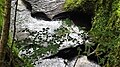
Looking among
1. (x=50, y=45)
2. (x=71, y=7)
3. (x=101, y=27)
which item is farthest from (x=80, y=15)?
(x=50, y=45)

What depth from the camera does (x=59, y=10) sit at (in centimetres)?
599

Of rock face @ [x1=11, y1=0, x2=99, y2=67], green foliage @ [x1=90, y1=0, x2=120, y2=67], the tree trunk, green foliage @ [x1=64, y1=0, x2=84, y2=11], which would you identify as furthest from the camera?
green foliage @ [x1=64, y1=0, x2=84, y2=11]

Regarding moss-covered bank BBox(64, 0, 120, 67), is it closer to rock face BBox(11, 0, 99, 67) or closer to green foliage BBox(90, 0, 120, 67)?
green foliage BBox(90, 0, 120, 67)

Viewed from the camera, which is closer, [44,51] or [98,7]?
[44,51]

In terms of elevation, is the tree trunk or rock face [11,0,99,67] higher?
the tree trunk

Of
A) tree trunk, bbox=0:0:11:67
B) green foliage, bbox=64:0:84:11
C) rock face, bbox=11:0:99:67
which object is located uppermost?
tree trunk, bbox=0:0:11:67

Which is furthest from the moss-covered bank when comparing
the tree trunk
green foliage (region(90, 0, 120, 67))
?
the tree trunk

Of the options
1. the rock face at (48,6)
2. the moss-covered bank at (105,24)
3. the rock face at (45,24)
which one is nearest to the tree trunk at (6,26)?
the moss-covered bank at (105,24)

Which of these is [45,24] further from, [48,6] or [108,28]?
[108,28]

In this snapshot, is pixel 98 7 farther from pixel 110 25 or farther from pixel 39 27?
pixel 39 27

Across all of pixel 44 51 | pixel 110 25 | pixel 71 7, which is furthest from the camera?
pixel 71 7

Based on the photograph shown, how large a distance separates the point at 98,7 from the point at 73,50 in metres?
0.99

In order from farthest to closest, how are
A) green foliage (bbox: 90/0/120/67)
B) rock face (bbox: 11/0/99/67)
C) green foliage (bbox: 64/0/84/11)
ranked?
green foliage (bbox: 64/0/84/11) < rock face (bbox: 11/0/99/67) < green foliage (bbox: 90/0/120/67)

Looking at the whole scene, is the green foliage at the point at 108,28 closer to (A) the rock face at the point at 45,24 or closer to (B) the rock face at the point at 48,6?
(A) the rock face at the point at 45,24
